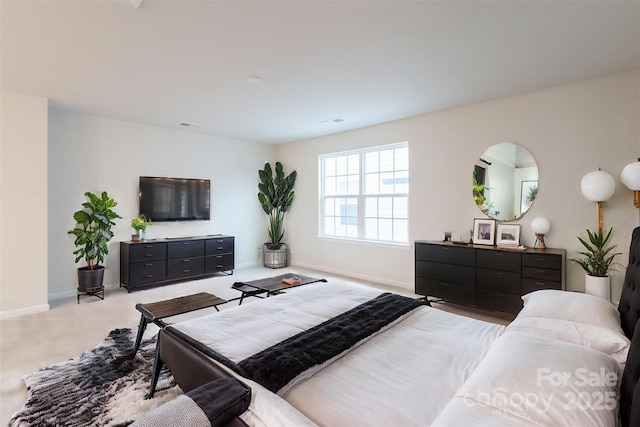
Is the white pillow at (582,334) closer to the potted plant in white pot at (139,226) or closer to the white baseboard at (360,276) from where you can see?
the white baseboard at (360,276)

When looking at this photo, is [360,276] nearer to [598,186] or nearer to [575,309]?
[598,186]

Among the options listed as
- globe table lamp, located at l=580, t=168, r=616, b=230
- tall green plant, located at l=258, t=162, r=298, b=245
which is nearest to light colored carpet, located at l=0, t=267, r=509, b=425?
globe table lamp, located at l=580, t=168, r=616, b=230

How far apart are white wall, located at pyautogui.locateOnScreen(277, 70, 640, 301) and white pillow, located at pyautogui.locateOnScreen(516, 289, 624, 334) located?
1991 mm

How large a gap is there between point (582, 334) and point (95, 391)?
3003 mm

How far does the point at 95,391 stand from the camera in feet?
7.02

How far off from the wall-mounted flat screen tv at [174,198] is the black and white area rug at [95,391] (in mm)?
3032

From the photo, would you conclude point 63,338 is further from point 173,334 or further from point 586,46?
point 586,46

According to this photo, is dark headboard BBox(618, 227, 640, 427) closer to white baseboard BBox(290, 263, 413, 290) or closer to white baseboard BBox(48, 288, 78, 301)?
white baseboard BBox(290, 263, 413, 290)

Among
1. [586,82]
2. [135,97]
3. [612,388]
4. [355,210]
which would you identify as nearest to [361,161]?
[355,210]

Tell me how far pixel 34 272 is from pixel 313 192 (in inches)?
176

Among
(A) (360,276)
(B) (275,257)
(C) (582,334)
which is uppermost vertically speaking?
(C) (582,334)

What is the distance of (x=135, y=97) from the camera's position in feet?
12.8

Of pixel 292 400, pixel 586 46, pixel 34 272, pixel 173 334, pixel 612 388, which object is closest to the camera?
pixel 612 388

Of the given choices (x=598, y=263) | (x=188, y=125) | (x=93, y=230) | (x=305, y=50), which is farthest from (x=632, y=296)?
(x=188, y=125)
